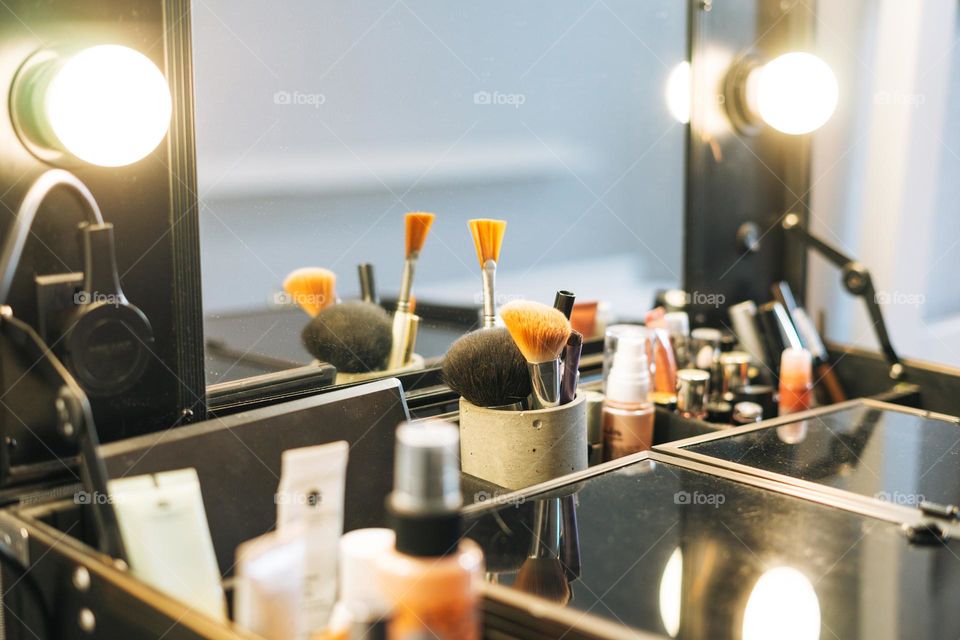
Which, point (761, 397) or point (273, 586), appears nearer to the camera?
point (273, 586)

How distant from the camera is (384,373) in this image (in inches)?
35.2

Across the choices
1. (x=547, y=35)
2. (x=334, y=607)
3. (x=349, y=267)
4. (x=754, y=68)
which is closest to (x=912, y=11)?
(x=754, y=68)

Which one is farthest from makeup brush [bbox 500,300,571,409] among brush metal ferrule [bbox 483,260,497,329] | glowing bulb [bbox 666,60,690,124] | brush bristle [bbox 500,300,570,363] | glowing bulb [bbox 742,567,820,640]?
glowing bulb [bbox 666,60,690,124]

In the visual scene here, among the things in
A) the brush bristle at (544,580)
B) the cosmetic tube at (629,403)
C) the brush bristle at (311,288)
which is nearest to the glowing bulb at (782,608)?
the brush bristle at (544,580)

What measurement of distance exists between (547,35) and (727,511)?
0.55 m

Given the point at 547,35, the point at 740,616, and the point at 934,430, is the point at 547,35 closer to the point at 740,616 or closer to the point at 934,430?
the point at 934,430

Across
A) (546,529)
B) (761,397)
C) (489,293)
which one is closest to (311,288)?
(489,293)

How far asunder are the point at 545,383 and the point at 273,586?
330mm

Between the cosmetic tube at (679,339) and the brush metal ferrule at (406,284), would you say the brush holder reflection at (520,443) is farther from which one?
the cosmetic tube at (679,339)

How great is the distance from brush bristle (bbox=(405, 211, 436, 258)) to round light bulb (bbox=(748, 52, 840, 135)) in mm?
515

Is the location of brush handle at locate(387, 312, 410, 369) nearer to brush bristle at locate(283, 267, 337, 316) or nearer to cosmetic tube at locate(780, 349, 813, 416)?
brush bristle at locate(283, 267, 337, 316)

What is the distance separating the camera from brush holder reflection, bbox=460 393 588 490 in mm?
771

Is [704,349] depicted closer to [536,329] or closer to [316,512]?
[536,329]

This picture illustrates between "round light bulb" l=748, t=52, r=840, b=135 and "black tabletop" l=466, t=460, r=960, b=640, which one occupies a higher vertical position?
"round light bulb" l=748, t=52, r=840, b=135
